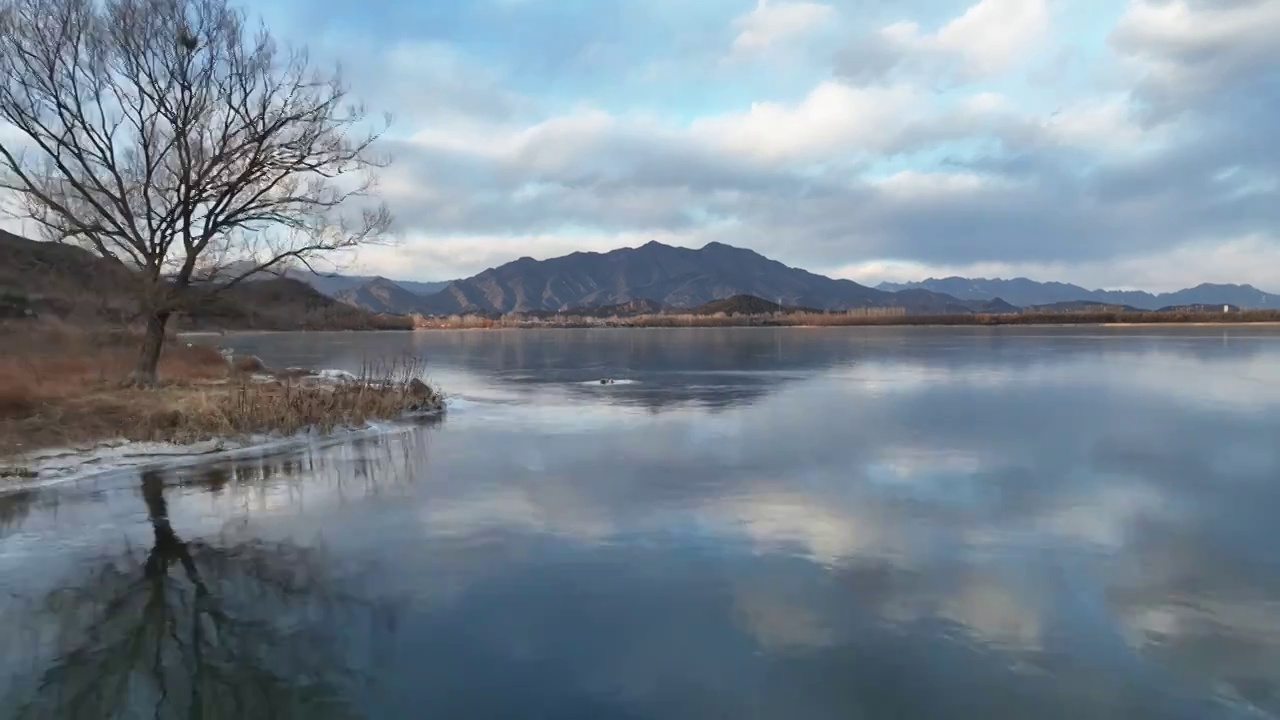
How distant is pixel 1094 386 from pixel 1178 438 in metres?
9.88

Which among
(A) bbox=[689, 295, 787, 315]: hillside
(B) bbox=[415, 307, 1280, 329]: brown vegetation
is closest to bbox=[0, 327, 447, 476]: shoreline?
(B) bbox=[415, 307, 1280, 329]: brown vegetation

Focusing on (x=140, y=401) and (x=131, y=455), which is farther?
(x=140, y=401)

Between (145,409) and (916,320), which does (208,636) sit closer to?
(145,409)

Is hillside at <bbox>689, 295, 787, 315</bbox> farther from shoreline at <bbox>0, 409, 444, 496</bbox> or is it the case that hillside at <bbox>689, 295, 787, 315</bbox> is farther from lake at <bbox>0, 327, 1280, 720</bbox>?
lake at <bbox>0, 327, 1280, 720</bbox>

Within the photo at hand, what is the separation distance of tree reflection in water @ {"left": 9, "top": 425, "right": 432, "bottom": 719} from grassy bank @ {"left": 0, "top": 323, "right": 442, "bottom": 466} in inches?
246

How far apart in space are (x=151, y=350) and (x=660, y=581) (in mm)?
15641

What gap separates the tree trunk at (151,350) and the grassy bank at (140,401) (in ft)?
1.16

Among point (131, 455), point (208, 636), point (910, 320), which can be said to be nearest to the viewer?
point (208, 636)

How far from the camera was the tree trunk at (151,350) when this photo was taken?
17984 millimetres

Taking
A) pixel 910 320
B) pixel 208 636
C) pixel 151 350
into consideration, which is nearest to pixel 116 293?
pixel 151 350

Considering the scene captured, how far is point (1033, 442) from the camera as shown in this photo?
48.4ft

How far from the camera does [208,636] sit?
19.4 ft

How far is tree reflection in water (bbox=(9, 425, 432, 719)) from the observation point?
499 centimetres

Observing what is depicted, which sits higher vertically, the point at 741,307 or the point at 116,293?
the point at 741,307
